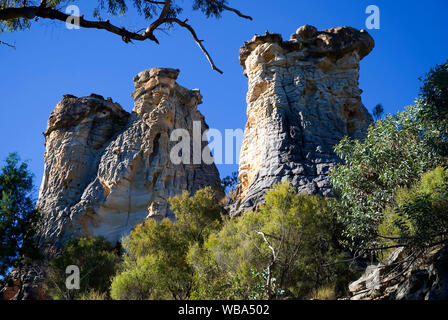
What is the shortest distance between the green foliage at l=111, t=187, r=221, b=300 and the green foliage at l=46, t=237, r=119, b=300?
4.87 ft

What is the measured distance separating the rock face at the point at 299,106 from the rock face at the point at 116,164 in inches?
283

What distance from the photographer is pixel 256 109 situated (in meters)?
25.5

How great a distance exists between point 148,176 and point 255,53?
10.7 m

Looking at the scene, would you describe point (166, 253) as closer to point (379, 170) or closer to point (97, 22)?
point (379, 170)

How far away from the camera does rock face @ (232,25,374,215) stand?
859 inches

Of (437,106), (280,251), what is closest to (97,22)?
(280,251)

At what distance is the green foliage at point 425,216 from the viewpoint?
11.2 metres

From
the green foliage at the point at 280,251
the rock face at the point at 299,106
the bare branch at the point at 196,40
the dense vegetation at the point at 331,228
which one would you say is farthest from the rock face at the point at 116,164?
the bare branch at the point at 196,40

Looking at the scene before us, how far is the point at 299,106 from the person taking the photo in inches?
982

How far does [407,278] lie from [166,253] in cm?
1212

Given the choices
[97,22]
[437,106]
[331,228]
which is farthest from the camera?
[331,228]

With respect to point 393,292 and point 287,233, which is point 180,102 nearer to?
point 287,233

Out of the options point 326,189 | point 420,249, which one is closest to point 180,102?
point 326,189

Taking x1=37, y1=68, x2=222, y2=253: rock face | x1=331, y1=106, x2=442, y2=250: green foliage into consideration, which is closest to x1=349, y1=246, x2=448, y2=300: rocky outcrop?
x1=331, y1=106, x2=442, y2=250: green foliage
